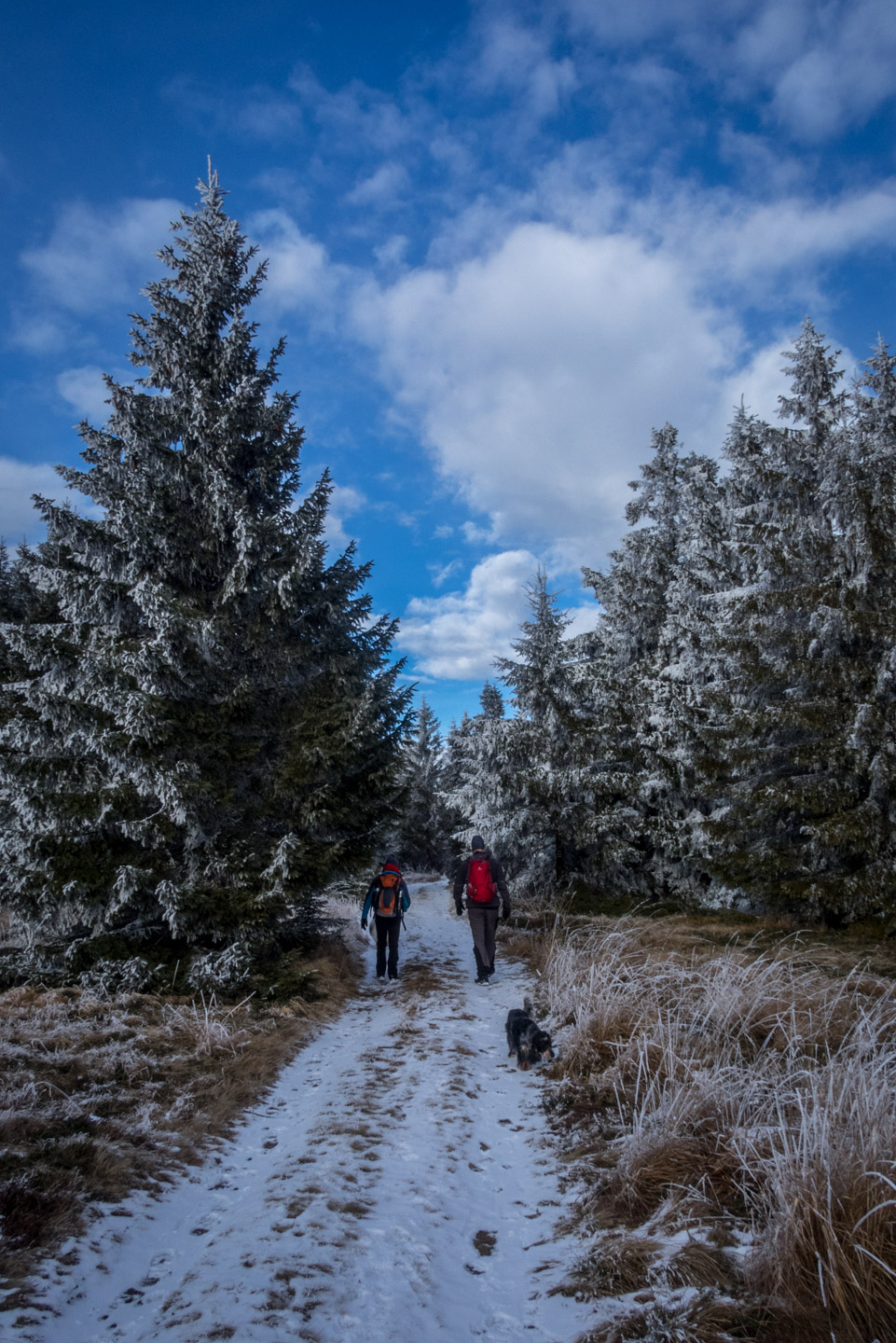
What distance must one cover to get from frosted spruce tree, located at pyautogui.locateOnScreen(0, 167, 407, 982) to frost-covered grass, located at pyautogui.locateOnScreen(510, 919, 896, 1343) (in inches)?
202

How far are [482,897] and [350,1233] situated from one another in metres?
6.38

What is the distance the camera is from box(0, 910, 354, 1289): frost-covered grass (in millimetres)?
3248

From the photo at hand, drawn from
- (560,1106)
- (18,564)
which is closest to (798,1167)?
(560,1106)

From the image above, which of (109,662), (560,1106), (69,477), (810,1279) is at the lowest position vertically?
(560,1106)

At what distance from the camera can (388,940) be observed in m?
10.3

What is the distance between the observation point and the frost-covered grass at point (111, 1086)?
10.7 feet

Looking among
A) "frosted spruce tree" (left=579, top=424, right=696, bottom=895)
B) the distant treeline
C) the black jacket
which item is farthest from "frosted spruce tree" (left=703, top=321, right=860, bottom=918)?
the black jacket

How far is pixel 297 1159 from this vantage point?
4.15 metres

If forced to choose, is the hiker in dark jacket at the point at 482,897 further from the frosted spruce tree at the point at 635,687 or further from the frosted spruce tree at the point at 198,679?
the frosted spruce tree at the point at 635,687

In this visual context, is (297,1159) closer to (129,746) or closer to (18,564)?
(129,746)

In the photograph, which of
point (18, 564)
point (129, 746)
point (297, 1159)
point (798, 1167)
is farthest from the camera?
point (18, 564)

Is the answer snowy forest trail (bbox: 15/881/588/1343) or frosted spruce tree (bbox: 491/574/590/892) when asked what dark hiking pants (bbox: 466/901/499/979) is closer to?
snowy forest trail (bbox: 15/881/588/1343)

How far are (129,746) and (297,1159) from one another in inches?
221

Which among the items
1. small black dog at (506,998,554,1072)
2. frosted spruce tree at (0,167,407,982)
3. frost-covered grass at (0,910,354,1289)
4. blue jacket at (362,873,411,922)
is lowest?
small black dog at (506,998,554,1072)
